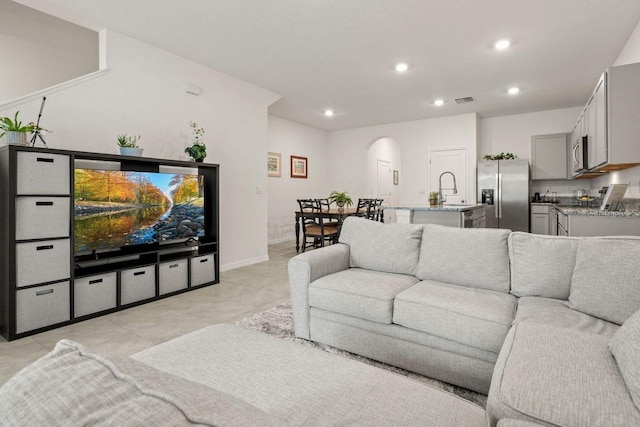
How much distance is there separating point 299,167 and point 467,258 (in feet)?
18.9

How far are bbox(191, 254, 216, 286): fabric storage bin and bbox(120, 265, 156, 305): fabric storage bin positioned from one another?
18.9 inches

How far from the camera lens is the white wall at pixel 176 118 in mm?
3277

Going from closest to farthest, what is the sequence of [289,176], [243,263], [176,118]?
1. [176,118]
2. [243,263]
3. [289,176]

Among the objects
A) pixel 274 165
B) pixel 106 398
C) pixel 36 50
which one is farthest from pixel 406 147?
pixel 106 398

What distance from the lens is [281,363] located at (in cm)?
119

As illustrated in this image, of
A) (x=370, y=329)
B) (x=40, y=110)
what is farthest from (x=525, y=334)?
(x=40, y=110)

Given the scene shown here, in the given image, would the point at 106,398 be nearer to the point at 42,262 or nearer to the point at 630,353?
the point at 630,353

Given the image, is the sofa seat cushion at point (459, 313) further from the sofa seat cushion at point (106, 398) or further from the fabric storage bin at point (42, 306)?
the fabric storage bin at point (42, 306)

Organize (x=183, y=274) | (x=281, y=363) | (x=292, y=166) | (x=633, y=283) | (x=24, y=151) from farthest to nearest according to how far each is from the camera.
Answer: (x=292, y=166)
(x=183, y=274)
(x=24, y=151)
(x=633, y=283)
(x=281, y=363)

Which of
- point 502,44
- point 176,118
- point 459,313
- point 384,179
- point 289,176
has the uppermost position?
point 502,44

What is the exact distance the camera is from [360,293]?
2178 millimetres

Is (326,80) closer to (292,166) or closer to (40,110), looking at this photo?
(292,166)

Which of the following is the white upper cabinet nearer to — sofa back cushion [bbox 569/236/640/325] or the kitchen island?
the kitchen island

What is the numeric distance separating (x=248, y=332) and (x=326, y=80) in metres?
4.25
